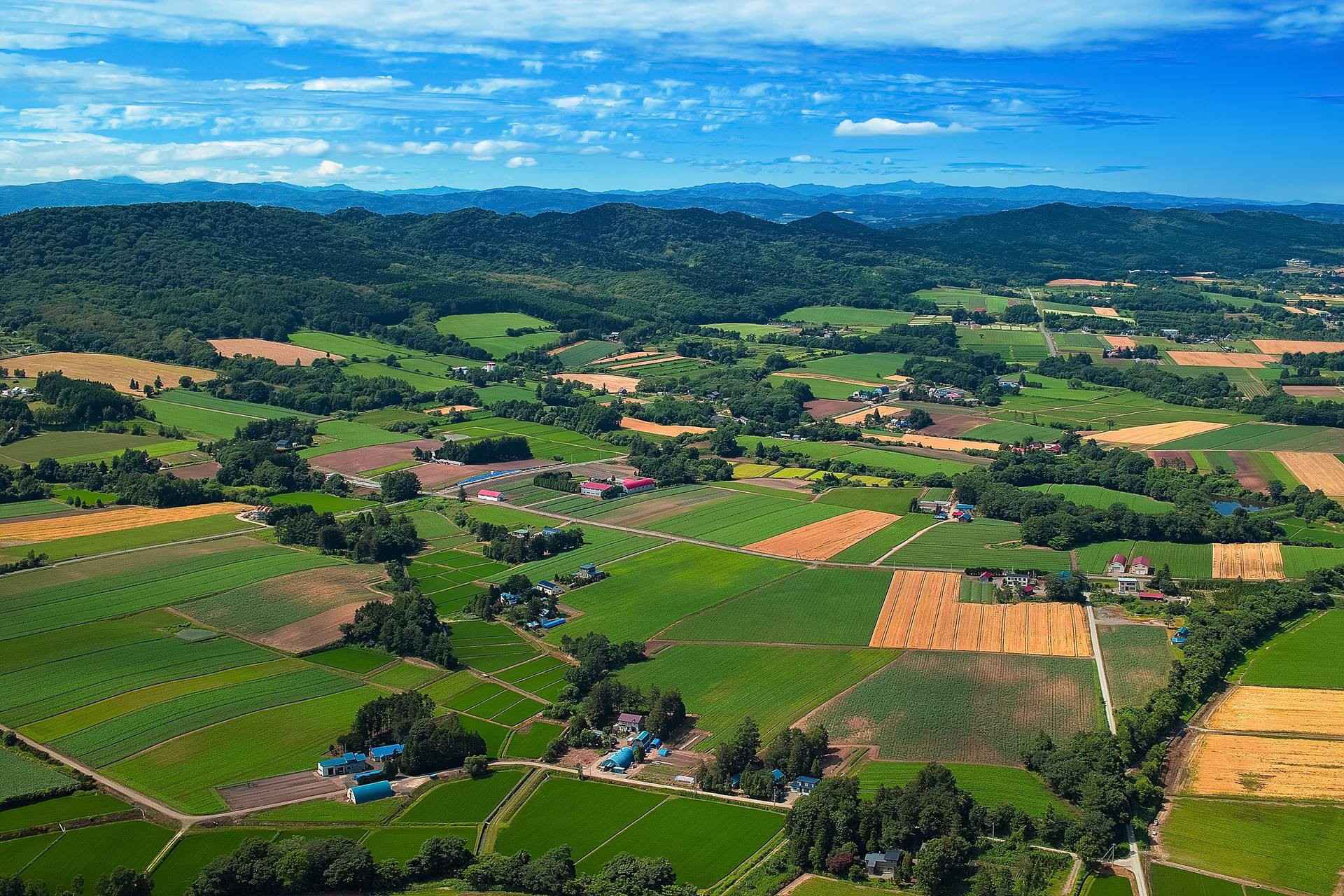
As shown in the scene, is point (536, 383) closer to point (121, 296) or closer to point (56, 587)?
point (121, 296)

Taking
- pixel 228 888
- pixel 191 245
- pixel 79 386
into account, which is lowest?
pixel 228 888

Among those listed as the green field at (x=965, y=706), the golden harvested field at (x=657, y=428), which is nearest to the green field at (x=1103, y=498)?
the green field at (x=965, y=706)

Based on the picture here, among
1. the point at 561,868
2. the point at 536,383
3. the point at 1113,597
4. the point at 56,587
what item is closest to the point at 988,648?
the point at 1113,597

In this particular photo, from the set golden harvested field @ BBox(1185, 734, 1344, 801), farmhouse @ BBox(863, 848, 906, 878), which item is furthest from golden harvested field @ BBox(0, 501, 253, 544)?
golden harvested field @ BBox(1185, 734, 1344, 801)

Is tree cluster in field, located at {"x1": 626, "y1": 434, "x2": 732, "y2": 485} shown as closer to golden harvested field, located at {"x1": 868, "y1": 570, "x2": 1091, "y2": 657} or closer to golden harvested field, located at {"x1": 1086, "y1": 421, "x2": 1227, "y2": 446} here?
golden harvested field, located at {"x1": 868, "y1": 570, "x2": 1091, "y2": 657}

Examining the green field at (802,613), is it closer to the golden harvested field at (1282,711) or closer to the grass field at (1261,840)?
the golden harvested field at (1282,711)

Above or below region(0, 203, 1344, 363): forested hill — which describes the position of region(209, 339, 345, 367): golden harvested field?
below
